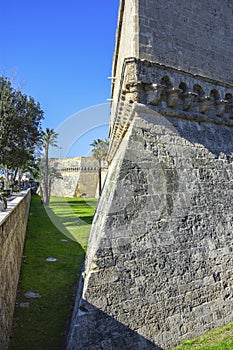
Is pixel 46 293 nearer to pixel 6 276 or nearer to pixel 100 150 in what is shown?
pixel 6 276

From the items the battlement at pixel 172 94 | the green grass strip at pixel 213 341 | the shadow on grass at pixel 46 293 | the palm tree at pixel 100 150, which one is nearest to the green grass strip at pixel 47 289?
the shadow on grass at pixel 46 293

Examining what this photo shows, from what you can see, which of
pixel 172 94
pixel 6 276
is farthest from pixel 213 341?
pixel 172 94

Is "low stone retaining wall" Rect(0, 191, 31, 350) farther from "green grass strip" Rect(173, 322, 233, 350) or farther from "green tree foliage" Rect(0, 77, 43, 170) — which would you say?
"green tree foliage" Rect(0, 77, 43, 170)

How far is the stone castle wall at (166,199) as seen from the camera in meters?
4.31

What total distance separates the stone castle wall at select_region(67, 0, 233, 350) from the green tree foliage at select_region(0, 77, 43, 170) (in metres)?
10.4

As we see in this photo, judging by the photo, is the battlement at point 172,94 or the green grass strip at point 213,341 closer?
the green grass strip at point 213,341

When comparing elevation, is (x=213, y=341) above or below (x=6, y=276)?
below

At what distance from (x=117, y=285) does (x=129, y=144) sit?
8.48 ft

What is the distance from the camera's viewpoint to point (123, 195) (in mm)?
4801

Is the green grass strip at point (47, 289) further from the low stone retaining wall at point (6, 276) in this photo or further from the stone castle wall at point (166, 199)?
the stone castle wall at point (166, 199)

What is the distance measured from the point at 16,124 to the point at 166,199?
12344 millimetres

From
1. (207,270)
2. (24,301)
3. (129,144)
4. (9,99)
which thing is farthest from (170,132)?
(9,99)

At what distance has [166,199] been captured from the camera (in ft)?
17.1

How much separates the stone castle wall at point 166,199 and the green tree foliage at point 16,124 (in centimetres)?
1039
